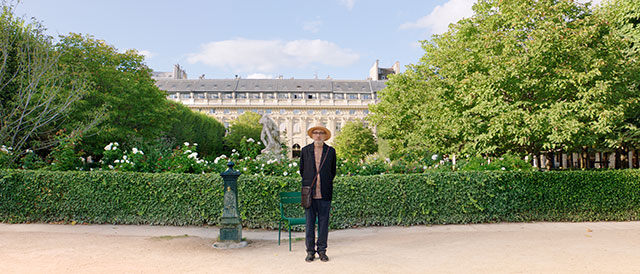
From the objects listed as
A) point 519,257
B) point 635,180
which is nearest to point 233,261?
point 519,257

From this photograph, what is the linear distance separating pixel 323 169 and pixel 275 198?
3.10 metres

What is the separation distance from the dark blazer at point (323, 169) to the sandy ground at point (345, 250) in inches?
38.5

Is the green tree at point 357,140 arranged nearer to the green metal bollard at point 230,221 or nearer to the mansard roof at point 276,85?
the mansard roof at point 276,85

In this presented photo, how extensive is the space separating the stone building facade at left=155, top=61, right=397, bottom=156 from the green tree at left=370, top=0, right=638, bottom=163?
63.7m

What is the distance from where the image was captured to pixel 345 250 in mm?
6379

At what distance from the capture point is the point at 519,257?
5855mm

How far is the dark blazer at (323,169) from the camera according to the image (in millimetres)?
5691

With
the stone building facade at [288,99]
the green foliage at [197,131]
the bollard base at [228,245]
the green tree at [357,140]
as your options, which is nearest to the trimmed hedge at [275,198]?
the bollard base at [228,245]

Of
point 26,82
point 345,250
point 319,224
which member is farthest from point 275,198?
point 26,82

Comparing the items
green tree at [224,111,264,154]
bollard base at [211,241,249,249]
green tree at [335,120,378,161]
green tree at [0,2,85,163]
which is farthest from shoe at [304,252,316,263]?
green tree at [224,111,264,154]

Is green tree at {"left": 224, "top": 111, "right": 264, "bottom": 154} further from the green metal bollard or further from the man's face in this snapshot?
the man's face

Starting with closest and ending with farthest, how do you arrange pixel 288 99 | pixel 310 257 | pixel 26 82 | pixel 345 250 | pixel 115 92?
pixel 310 257 < pixel 345 250 < pixel 26 82 < pixel 115 92 < pixel 288 99

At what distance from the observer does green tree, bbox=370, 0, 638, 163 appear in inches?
457

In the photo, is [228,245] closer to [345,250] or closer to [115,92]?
[345,250]
